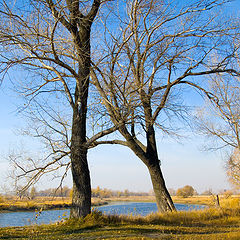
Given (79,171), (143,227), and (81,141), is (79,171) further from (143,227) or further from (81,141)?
(143,227)

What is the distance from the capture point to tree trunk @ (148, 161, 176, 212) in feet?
30.2

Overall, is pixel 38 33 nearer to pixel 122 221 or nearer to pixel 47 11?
pixel 47 11

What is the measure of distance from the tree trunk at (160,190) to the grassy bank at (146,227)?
1.03m

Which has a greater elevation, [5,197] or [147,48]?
[147,48]

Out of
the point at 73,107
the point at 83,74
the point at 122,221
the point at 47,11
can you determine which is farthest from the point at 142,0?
the point at 122,221

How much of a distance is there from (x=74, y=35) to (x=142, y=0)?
2.74m

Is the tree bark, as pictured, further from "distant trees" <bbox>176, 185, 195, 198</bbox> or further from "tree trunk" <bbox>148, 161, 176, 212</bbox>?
"distant trees" <bbox>176, 185, 195, 198</bbox>

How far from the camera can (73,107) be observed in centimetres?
796

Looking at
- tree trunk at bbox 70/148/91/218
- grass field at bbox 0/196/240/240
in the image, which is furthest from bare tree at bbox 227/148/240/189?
tree trunk at bbox 70/148/91/218

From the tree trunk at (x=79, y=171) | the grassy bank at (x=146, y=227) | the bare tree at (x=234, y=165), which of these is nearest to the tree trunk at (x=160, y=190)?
the grassy bank at (x=146, y=227)

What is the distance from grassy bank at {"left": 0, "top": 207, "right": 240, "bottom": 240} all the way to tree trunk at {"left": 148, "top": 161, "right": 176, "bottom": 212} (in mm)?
1028

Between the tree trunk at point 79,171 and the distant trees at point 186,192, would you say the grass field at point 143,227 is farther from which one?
the distant trees at point 186,192

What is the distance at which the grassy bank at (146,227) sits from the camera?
203 inches

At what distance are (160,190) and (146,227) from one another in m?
3.19
